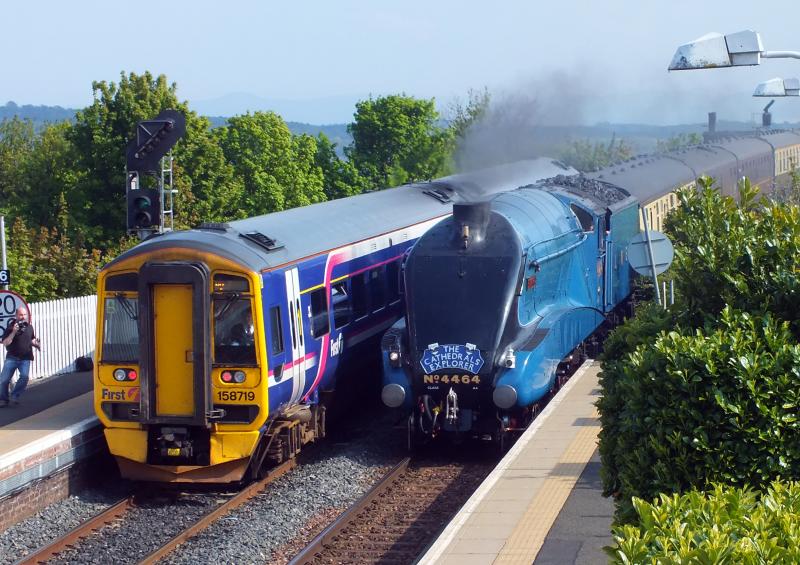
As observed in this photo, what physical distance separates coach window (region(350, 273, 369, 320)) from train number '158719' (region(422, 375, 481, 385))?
8.28ft

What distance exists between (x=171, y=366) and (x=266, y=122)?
4449cm

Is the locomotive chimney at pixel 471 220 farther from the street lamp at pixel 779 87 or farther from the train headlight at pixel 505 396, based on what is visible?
the street lamp at pixel 779 87

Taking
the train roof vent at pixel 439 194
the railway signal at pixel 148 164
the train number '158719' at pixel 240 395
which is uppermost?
the railway signal at pixel 148 164

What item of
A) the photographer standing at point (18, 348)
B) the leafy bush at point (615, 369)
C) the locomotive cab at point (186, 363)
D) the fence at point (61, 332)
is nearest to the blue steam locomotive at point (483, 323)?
the locomotive cab at point (186, 363)

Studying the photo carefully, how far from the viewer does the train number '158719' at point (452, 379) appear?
1438 cm

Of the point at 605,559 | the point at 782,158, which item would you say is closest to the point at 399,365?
the point at 605,559

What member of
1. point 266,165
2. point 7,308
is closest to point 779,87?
point 7,308

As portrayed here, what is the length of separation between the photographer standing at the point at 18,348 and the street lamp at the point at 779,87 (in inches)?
475

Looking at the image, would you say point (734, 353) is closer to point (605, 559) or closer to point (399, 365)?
point (605, 559)

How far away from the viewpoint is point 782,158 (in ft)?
171

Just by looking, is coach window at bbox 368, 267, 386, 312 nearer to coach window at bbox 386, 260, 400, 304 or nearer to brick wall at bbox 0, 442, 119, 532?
coach window at bbox 386, 260, 400, 304

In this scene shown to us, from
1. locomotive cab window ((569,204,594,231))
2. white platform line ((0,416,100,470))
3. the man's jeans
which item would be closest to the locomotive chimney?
locomotive cab window ((569,204,594,231))

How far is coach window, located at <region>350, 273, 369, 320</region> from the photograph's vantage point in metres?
16.7

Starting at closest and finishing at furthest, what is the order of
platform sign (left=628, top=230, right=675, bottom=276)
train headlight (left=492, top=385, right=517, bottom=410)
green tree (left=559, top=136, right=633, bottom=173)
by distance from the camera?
train headlight (left=492, top=385, right=517, bottom=410)
platform sign (left=628, top=230, right=675, bottom=276)
green tree (left=559, top=136, right=633, bottom=173)
